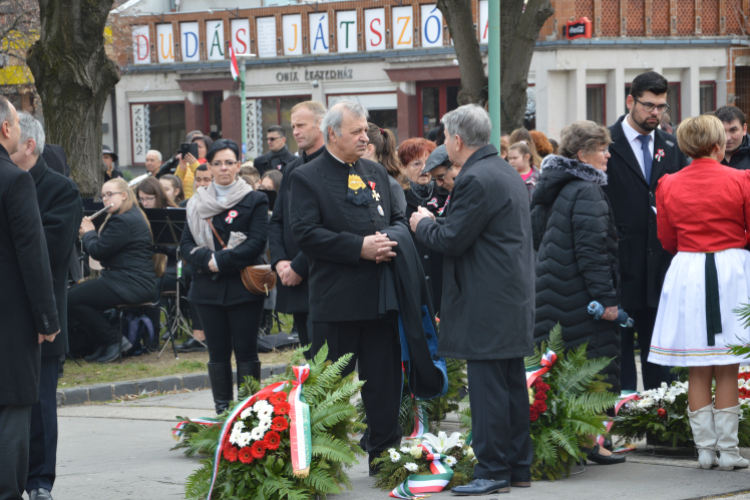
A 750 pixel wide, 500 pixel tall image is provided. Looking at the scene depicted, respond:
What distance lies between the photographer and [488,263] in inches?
205

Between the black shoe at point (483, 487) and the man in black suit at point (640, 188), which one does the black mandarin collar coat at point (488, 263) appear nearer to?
the black shoe at point (483, 487)

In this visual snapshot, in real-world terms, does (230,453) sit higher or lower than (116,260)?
lower

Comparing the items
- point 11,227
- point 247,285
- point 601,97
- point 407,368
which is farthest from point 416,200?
point 601,97

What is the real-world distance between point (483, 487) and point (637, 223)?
2588 mm

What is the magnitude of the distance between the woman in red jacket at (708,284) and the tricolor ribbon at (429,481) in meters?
1.47

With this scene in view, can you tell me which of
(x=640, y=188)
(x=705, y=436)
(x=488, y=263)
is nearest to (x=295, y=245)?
(x=488, y=263)

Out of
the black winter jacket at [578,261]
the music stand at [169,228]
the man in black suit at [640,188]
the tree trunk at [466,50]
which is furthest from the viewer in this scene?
the tree trunk at [466,50]

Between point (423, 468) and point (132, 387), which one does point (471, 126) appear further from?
point (132, 387)

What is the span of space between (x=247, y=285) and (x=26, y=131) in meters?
2.08

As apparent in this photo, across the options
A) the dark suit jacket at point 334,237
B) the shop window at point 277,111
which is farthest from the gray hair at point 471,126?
the shop window at point 277,111

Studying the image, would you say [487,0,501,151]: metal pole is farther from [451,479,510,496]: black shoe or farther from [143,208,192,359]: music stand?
[451,479,510,496]: black shoe

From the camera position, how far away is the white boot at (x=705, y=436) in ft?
19.1

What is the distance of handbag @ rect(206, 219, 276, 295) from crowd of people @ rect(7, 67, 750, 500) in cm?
6

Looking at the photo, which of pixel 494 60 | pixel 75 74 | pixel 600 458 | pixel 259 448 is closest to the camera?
pixel 259 448
